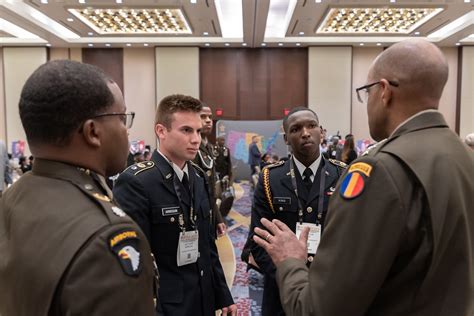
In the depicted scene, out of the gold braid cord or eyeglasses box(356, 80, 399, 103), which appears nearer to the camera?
eyeglasses box(356, 80, 399, 103)

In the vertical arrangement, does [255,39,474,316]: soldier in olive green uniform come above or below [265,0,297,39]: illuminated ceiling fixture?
below

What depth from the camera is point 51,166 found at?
0.97 metres

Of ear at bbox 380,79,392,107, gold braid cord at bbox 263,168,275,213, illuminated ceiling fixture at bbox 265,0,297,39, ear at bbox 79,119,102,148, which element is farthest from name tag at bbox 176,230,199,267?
illuminated ceiling fixture at bbox 265,0,297,39

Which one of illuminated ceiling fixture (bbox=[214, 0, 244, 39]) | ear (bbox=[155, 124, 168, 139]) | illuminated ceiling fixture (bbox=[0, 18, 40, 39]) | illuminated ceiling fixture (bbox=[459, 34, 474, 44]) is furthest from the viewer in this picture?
illuminated ceiling fixture (bbox=[459, 34, 474, 44])

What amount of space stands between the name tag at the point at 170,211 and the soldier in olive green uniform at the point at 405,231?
96 centimetres

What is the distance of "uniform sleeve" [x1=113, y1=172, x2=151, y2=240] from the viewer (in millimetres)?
1958

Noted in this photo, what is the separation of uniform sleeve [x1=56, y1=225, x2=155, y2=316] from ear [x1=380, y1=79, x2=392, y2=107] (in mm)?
876

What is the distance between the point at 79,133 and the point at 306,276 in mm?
799

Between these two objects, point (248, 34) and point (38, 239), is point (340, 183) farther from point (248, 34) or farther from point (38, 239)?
point (248, 34)

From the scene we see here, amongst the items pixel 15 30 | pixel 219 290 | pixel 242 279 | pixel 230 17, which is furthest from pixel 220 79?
pixel 219 290

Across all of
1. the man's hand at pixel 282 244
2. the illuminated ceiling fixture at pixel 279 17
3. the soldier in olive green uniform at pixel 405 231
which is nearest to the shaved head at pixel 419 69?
the soldier in olive green uniform at pixel 405 231

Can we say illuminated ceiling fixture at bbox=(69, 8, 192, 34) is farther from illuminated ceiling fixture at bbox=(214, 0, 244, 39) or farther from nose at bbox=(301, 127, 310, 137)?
nose at bbox=(301, 127, 310, 137)

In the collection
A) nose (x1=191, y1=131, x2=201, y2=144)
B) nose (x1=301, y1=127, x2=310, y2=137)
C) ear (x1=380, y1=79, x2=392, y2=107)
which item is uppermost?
ear (x1=380, y1=79, x2=392, y2=107)

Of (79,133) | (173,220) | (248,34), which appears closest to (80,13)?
(248,34)
